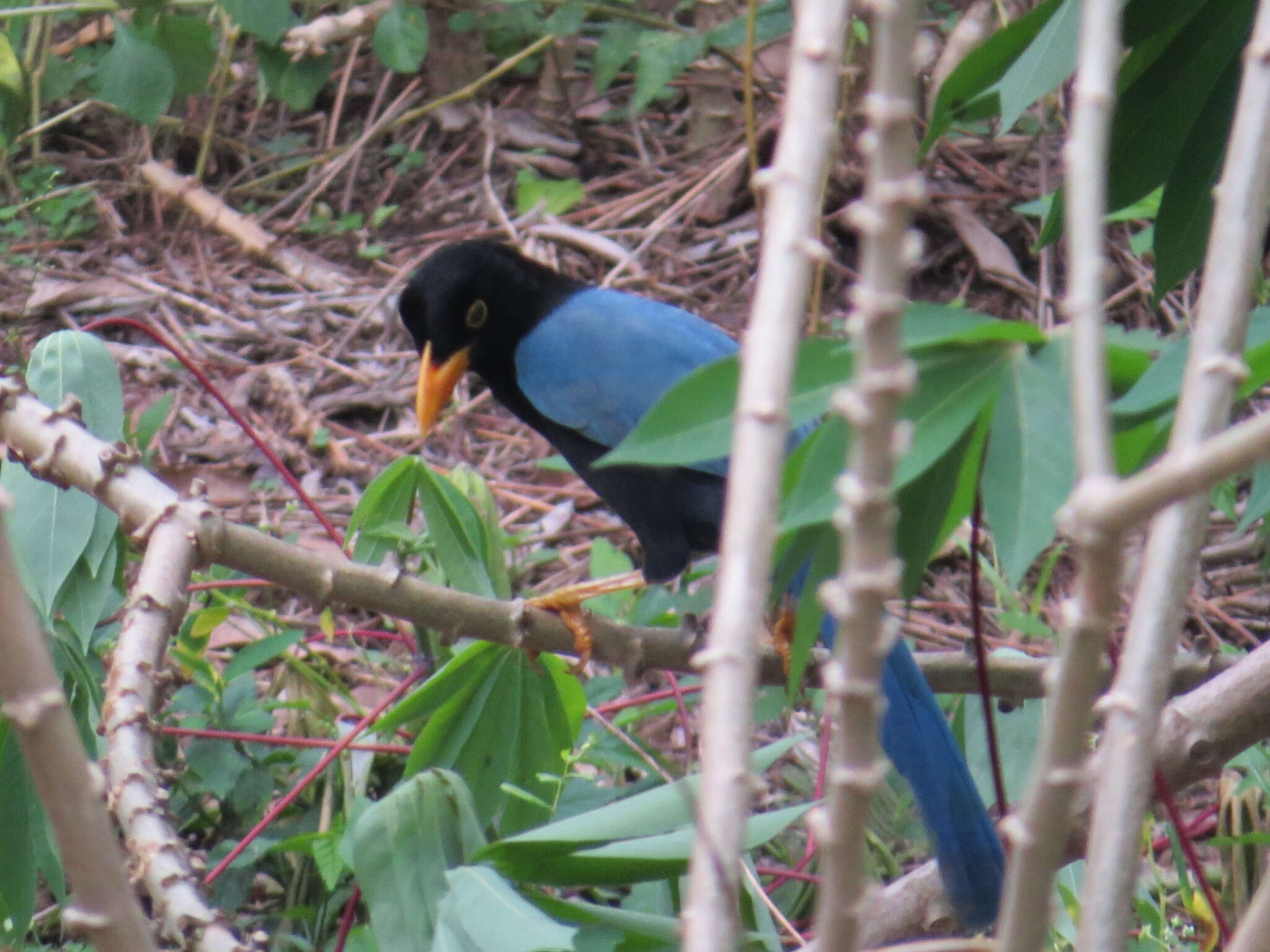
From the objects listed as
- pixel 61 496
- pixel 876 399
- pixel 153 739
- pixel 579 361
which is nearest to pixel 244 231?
pixel 579 361

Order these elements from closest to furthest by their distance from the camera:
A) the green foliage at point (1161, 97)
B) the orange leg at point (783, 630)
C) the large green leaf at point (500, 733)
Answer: the green foliage at point (1161, 97)
the large green leaf at point (500, 733)
the orange leg at point (783, 630)

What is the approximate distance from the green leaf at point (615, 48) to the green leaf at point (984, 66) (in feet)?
10.8

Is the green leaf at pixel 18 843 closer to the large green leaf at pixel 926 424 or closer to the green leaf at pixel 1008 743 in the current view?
the large green leaf at pixel 926 424

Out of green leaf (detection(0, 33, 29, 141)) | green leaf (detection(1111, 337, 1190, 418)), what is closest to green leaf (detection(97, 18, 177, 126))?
green leaf (detection(0, 33, 29, 141))

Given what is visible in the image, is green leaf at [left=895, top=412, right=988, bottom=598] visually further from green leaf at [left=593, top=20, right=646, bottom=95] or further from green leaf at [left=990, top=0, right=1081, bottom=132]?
green leaf at [left=593, top=20, right=646, bottom=95]

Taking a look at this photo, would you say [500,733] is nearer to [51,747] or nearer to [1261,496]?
[1261,496]

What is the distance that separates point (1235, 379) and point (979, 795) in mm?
1644

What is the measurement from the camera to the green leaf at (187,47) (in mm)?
4383

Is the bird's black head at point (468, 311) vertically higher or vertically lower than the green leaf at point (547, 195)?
lower

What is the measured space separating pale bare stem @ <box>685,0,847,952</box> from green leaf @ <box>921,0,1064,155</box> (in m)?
1.01

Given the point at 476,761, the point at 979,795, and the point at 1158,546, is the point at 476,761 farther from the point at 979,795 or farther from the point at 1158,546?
the point at 1158,546

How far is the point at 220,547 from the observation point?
1.56 meters

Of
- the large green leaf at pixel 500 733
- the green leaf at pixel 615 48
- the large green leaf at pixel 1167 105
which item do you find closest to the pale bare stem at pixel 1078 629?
the large green leaf at pixel 1167 105

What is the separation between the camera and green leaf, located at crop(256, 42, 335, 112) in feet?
16.8
